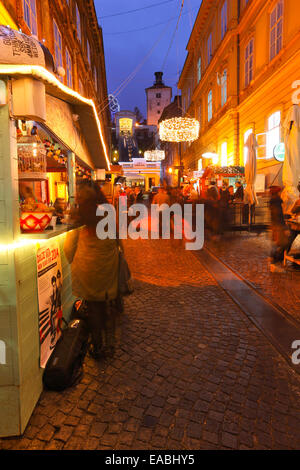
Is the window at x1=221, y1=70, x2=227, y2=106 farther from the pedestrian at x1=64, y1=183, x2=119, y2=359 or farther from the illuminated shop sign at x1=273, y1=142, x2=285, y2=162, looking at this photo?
the pedestrian at x1=64, y1=183, x2=119, y2=359

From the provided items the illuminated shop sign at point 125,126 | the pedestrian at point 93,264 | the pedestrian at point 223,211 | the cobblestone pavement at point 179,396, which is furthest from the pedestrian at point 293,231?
the illuminated shop sign at point 125,126

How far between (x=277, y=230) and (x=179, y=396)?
17.6 ft

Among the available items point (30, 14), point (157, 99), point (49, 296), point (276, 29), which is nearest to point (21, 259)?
point (49, 296)

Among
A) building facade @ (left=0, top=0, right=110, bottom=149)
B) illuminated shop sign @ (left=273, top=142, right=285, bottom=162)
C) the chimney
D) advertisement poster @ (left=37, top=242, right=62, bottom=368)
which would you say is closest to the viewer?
advertisement poster @ (left=37, top=242, right=62, bottom=368)

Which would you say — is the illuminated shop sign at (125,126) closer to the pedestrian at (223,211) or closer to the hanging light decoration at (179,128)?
the hanging light decoration at (179,128)

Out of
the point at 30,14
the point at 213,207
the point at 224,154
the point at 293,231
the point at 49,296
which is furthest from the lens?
the point at 224,154

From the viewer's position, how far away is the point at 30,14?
8133mm

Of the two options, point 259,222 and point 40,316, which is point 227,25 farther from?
point 40,316

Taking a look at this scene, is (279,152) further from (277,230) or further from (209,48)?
(209,48)

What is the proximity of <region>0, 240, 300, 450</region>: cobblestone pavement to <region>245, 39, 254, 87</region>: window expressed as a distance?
1705 cm

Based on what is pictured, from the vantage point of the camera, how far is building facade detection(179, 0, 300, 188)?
13023 mm

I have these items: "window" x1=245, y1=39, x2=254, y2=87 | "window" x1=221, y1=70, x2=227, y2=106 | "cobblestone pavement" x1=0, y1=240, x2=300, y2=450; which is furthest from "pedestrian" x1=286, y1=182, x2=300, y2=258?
"window" x1=221, y1=70, x2=227, y2=106

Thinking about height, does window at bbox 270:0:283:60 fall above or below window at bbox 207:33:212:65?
below

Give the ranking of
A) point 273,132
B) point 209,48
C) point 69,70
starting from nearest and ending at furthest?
1. point 69,70
2. point 273,132
3. point 209,48
